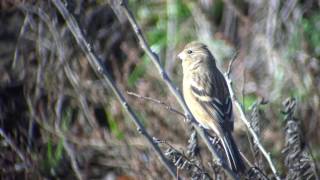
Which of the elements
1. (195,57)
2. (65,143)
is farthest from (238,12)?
(195,57)

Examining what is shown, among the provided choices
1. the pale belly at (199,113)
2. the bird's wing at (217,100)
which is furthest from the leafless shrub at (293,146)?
the pale belly at (199,113)

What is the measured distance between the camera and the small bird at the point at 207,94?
611 cm

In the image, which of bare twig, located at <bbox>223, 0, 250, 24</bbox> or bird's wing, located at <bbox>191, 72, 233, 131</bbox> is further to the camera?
bare twig, located at <bbox>223, 0, 250, 24</bbox>

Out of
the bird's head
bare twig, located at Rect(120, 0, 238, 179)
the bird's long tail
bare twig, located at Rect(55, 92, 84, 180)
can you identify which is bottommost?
bare twig, located at Rect(55, 92, 84, 180)

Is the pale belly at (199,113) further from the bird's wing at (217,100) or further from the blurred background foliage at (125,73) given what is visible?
the blurred background foliage at (125,73)

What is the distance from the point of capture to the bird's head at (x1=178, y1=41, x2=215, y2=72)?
6.75 m

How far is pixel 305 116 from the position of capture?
8008 millimetres

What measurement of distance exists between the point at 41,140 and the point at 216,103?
3.12m

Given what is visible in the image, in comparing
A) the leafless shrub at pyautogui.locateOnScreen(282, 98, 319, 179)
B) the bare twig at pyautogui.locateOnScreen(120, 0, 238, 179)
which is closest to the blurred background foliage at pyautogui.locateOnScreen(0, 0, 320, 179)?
the leafless shrub at pyautogui.locateOnScreen(282, 98, 319, 179)

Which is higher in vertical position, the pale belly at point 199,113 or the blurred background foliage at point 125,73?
the pale belly at point 199,113

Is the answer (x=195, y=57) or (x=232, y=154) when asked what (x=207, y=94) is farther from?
(x=232, y=154)

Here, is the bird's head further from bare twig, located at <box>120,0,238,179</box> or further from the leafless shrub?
bare twig, located at <box>120,0,238,179</box>

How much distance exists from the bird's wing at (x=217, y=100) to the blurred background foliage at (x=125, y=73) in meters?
1.10

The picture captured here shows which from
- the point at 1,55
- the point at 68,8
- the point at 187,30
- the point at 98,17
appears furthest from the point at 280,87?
the point at 68,8
